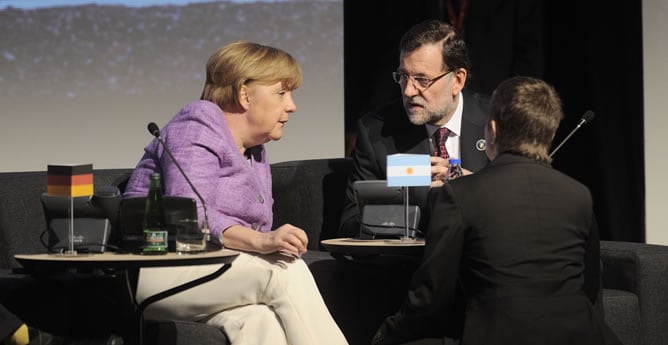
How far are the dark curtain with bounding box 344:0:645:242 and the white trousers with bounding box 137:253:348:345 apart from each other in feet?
9.03

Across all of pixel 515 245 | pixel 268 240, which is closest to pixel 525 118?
pixel 515 245

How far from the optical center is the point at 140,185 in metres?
3.26

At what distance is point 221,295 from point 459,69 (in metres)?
1.42

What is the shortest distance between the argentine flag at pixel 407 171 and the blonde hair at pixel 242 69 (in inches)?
18.7

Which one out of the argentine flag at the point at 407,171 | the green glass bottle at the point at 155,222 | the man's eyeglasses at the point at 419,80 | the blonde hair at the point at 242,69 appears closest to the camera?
the green glass bottle at the point at 155,222

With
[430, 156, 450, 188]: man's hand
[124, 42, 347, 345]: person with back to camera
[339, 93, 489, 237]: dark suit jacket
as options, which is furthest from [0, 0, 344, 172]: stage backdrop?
[430, 156, 450, 188]: man's hand

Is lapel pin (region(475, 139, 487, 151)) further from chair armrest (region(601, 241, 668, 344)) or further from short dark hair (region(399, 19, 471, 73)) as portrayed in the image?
chair armrest (region(601, 241, 668, 344))

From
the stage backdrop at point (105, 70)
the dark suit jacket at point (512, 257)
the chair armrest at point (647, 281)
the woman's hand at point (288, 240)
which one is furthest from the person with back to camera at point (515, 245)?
the stage backdrop at point (105, 70)

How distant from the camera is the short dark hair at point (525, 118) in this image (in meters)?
2.69

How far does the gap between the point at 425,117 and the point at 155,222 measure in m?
1.33

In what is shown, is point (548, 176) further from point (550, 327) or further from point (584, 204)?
point (550, 327)

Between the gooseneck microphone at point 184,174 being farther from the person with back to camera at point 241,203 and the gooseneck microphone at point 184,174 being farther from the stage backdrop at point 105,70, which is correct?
the stage backdrop at point 105,70

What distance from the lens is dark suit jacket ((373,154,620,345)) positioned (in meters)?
2.61

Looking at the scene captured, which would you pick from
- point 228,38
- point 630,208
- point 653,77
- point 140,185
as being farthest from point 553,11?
point 140,185
